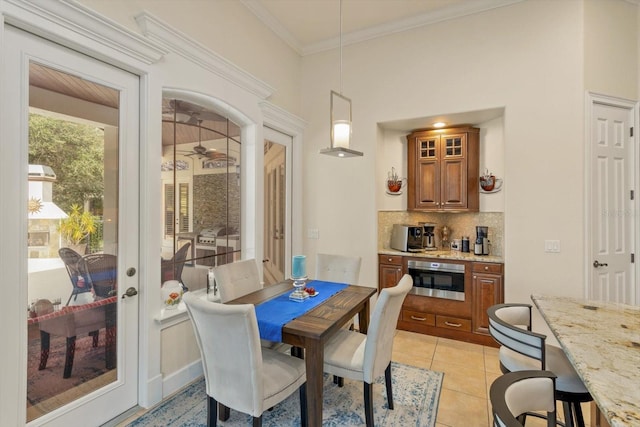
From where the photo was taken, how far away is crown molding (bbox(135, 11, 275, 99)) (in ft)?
7.41

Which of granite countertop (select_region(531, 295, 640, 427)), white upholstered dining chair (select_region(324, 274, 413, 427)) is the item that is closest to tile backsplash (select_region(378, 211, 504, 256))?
granite countertop (select_region(531, 295, 640, 427))

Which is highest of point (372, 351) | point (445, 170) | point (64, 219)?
point (445, 170)

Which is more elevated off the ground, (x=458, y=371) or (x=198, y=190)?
(x=198, y=190)

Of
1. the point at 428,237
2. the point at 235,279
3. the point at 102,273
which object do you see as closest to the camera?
the point at 102,273

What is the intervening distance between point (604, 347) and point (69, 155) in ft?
9.87

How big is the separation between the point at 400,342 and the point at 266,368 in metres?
2.05

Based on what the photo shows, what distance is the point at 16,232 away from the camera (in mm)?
1677

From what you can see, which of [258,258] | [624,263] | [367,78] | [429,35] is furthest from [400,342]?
[429,35]

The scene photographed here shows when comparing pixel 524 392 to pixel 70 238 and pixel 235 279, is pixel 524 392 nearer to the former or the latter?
pixel 235 279

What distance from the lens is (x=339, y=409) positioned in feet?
7.59

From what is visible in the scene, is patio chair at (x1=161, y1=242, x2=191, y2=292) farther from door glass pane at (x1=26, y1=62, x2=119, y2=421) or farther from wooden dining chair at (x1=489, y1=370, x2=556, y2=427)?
wooden dining chair at (x1=489, y1=370, x2=556, y2=427)

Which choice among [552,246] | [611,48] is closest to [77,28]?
[552,246]

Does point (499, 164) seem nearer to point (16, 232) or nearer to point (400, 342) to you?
point (400, 342)

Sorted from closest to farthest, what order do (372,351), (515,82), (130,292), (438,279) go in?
(372,351), (130,292), (515,82), (438,279)
